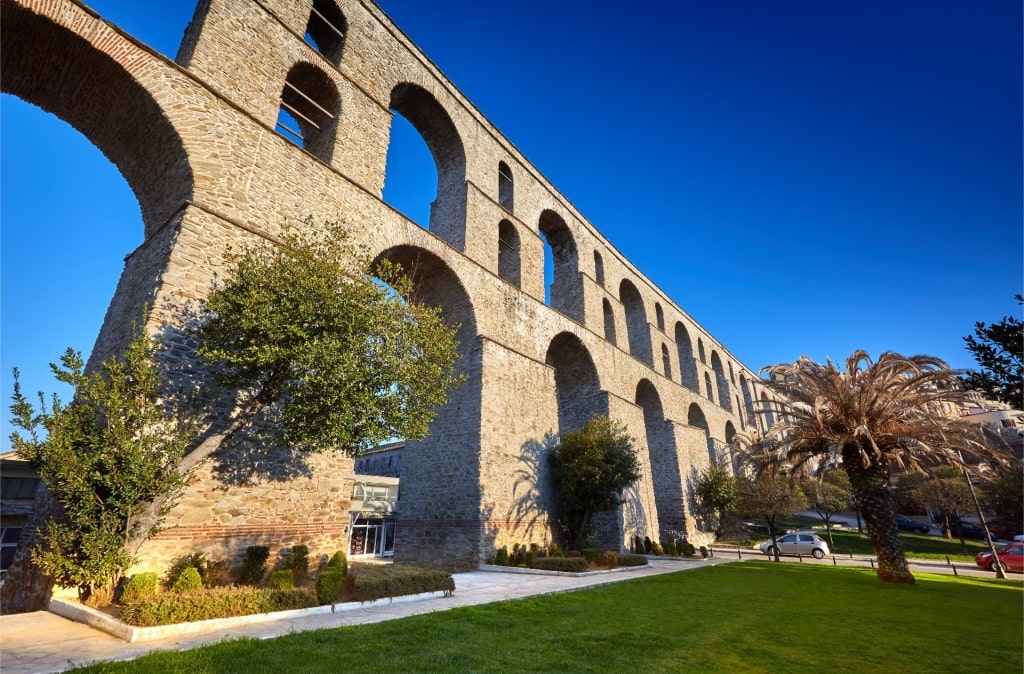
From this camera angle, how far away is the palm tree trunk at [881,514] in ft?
45.6

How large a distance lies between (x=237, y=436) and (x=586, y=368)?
17332 mm

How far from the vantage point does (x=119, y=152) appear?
11688mm

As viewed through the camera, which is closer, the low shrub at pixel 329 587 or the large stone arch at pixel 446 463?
the low shrub at pixel 329 587

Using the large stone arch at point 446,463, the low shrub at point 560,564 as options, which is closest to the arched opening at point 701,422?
the low shrub at point 560,564

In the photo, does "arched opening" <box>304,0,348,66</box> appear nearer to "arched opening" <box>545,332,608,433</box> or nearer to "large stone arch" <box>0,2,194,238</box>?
"large stone arch" <box>0,2,194,238</box>

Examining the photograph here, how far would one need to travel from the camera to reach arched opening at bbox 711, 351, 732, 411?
4375cm

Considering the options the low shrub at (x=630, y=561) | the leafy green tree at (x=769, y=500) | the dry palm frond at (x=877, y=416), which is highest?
the dry palm frond at (x=877, y=416)

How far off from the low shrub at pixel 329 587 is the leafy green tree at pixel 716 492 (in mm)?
26724

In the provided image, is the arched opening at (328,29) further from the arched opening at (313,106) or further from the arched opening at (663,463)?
the arched opening at (663,463)

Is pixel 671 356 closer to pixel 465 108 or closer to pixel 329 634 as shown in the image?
pixel 465 108

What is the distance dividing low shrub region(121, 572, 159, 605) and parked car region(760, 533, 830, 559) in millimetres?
29421

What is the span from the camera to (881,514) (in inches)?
563

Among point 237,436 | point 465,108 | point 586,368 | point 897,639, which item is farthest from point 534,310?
point 897,639

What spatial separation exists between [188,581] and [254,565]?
1628 mm
